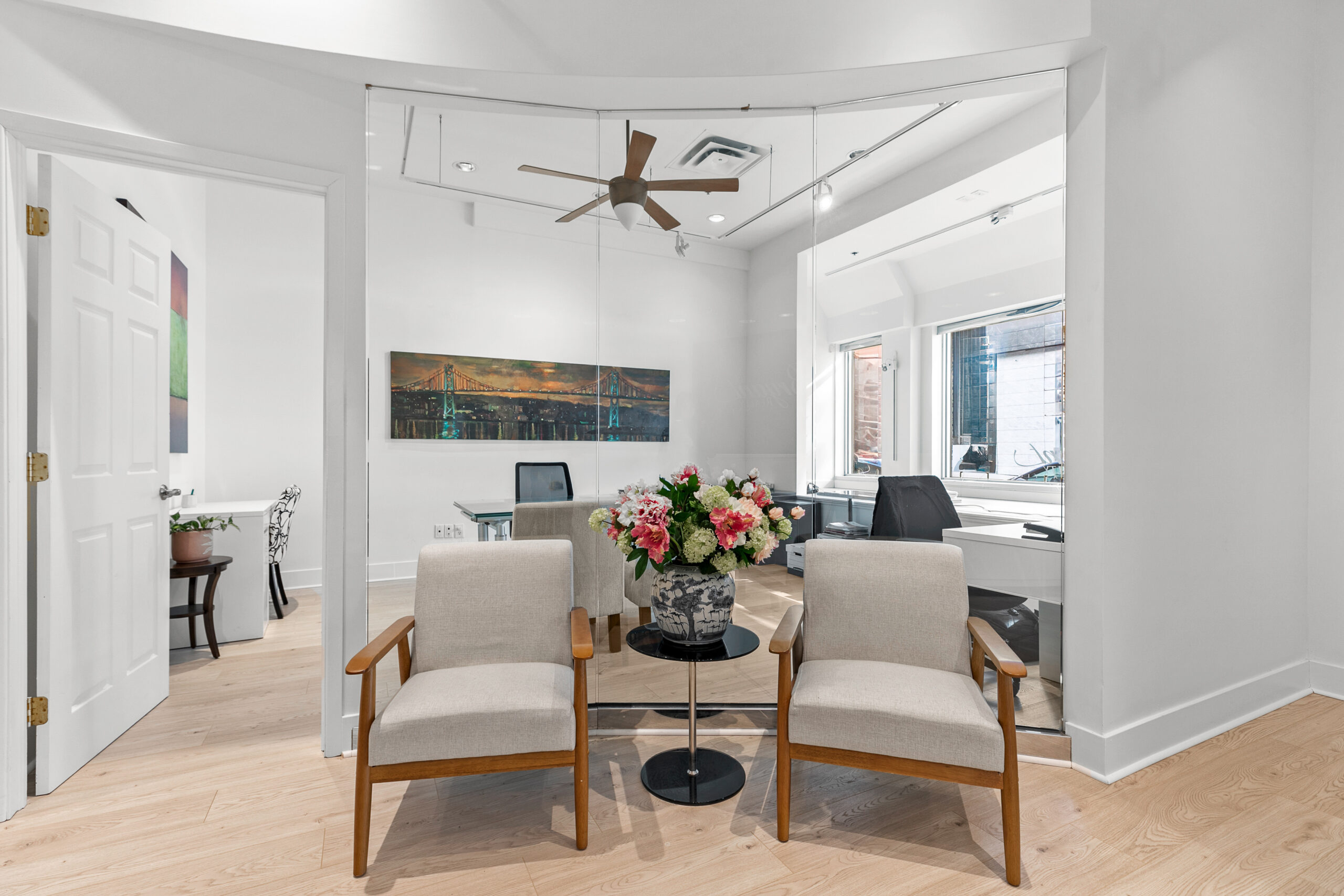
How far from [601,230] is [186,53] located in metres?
1.49

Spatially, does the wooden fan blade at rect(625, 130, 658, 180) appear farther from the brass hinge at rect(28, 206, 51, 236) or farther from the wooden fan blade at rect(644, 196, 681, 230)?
the brass hinge at rect(28, 206, 51, 236)

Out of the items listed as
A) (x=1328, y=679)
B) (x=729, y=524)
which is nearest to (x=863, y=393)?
(x=729, y=524)

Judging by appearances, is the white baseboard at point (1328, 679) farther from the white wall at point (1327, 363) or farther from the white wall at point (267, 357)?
the white wall at point (267, 357)

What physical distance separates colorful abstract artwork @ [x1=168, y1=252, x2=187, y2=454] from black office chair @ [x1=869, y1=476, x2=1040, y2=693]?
3.90 meters

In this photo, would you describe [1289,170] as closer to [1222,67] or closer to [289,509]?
[1222,67]

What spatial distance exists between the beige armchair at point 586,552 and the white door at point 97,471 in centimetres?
152

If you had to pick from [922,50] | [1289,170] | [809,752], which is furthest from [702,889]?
[1289,170]

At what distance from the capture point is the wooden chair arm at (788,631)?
201 cm

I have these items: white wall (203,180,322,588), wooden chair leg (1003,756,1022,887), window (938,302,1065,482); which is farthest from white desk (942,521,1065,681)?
white wall (203,180,322,588)

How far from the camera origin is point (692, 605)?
7.23 ft

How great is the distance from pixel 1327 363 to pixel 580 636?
143 inches

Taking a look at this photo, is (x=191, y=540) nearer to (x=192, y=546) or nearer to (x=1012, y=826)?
(x=192, y=546)

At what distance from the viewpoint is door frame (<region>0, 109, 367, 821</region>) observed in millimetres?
2043

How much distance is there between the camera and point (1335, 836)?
2.04 meters
